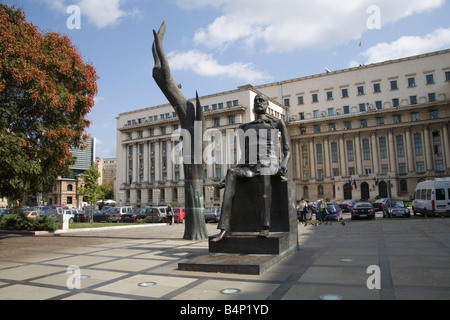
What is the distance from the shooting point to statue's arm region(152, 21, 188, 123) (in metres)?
12.6

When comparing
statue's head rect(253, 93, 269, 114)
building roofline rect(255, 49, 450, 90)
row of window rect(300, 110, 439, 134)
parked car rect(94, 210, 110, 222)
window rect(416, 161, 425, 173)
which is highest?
building roofline rect(255, 49, 450, 90)

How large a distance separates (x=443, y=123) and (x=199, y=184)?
6010cm

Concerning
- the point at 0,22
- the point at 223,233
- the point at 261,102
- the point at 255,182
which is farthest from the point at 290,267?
the point at 0,22

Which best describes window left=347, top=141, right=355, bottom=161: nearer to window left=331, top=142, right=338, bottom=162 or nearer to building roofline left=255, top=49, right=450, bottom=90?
window left=331, top=142, right=338, bottom=162

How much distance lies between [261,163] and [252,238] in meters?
1.64

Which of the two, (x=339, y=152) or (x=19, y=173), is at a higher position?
(x=339, y=152)

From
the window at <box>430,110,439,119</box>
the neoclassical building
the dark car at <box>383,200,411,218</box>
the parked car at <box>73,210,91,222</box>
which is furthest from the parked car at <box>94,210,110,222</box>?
the window at <box>430,110,439,119</box>

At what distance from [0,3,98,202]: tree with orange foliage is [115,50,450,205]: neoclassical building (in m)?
48.9

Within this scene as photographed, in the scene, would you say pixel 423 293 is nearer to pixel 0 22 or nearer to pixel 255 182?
pixel 255 182

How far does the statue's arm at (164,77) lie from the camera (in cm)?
1262

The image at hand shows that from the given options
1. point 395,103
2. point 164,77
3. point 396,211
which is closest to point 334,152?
point 395,103

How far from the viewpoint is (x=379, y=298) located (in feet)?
13.1

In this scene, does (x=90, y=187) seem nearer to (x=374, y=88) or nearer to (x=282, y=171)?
(x=282, y=171)

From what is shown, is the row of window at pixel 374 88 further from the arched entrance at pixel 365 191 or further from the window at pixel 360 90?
the arched entrance at pixel 365 191
